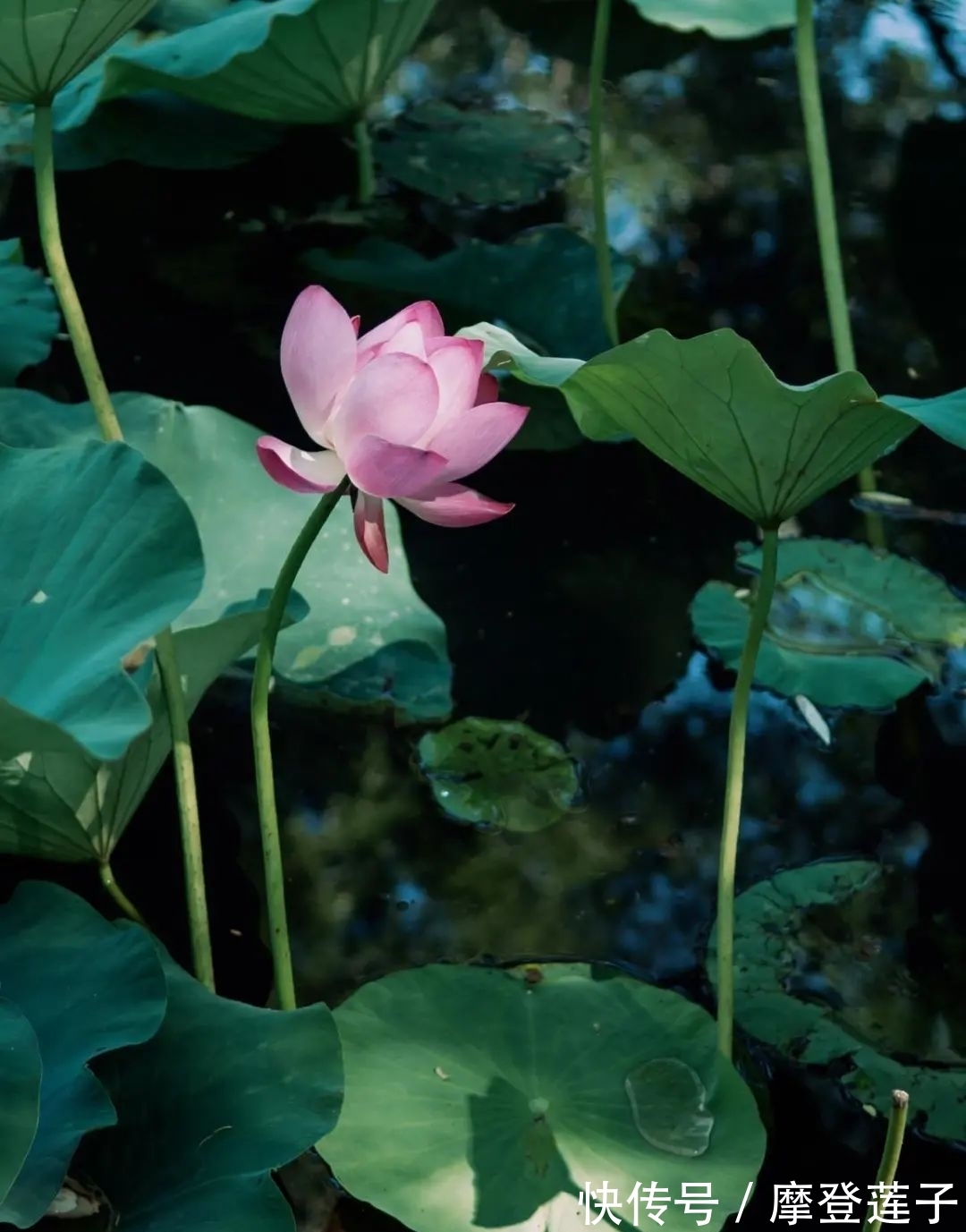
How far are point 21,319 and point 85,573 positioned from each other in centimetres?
81

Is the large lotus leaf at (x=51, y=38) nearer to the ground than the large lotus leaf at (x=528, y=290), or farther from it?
farther from it

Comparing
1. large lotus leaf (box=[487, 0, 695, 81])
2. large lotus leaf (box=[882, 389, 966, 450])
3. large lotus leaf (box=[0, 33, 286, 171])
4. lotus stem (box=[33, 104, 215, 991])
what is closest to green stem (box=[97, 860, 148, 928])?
lotus stem (box=[33, 104, 215, 991])

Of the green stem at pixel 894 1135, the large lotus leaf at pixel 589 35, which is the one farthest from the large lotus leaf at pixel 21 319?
the large lotus leaf at pixel 589 35

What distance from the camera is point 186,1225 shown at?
91 centimetres

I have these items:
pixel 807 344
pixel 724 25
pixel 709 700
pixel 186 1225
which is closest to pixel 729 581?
pixel 709 700

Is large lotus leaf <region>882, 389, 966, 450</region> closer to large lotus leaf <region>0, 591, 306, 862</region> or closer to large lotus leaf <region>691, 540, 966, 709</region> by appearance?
large lotus leaf <region>0, 591, 306, 862</region>

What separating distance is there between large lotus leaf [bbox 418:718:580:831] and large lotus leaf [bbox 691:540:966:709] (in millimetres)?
257

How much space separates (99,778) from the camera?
1.17 m

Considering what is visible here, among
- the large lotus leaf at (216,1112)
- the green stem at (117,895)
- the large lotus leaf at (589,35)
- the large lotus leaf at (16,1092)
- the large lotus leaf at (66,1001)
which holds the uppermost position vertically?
the large lotus leaf at (589,35)

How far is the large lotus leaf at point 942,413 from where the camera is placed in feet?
3.09

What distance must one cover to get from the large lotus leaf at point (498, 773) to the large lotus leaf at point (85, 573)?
1.83 feet

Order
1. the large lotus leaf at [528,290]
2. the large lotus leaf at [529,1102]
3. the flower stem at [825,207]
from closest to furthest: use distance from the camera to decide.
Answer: the large lotus leaf at [529,1102], the flower stem at [825,207], the large lotus leaf at [528,290]

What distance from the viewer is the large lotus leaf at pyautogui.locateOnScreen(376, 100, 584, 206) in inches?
97.3

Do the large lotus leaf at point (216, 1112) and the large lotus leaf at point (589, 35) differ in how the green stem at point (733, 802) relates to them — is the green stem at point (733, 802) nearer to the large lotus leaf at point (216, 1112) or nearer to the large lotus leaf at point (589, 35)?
the large lotus leaf at point (216, 1112)
